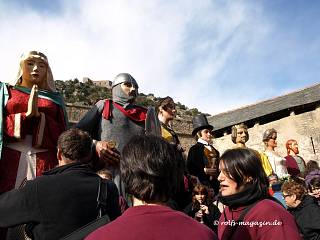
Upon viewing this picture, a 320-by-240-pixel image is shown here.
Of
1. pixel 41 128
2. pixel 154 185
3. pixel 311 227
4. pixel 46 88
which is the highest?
pixel 46 88

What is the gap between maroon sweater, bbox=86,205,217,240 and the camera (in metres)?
1.46

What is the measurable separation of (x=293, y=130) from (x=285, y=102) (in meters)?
3.01

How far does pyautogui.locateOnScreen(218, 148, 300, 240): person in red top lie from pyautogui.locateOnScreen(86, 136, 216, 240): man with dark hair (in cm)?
88

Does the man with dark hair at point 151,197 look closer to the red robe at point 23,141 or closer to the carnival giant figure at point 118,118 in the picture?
the red robe at point 23,141

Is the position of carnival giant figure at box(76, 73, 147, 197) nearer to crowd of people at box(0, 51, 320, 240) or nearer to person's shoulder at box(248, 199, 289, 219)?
crowd of people at box(0, 51, 320, 240)

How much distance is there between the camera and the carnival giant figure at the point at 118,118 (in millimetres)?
3898

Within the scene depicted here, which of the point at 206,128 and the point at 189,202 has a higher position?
the point at 206,128

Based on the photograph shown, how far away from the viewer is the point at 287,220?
2.39 metres

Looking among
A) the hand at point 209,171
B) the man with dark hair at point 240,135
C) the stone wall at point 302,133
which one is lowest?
the hand at point 209,171

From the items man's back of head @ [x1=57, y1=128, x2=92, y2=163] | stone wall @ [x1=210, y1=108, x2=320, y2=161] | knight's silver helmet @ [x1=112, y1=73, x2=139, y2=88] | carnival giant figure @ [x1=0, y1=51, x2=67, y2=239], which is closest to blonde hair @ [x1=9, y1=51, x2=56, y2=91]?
carnival giant figure @ [x1=0, y1=51, x2=67, y2=239]

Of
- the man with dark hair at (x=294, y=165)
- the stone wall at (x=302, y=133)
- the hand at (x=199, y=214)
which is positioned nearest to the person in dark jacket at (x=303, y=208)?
the hand at (x=199, y=214)

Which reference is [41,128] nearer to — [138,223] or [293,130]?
[138,223]

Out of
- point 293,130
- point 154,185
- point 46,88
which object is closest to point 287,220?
point 154,185

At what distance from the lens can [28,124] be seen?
11.4 feet
